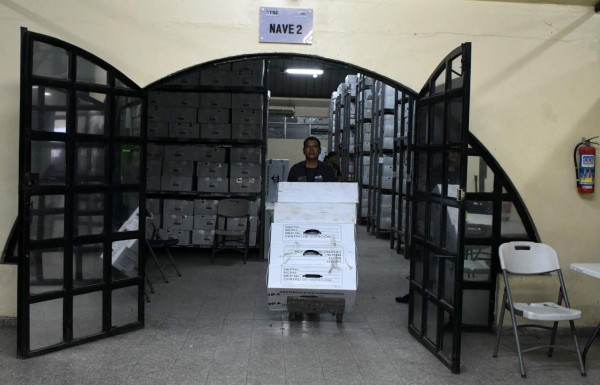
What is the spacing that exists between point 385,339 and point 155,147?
485 cm

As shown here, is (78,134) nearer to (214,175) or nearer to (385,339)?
(385,339)

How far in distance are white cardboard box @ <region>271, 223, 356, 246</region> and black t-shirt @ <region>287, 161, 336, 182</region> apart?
0.83m

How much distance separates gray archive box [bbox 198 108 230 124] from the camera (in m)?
7.39

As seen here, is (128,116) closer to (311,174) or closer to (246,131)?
(311,174)

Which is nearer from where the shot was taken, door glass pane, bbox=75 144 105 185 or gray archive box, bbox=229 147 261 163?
door glass pane, bbox=75 144 105 185

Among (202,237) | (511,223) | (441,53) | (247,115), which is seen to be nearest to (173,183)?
(202,237)

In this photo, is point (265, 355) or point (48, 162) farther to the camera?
point (265, 355)

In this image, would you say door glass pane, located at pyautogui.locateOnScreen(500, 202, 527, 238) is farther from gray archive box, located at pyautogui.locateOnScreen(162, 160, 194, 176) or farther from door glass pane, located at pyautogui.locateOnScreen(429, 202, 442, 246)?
gray archive box, located at pyautogui.locateOnScreen(162, 160, 194, 176)

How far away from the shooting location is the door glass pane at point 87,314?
3654 mm

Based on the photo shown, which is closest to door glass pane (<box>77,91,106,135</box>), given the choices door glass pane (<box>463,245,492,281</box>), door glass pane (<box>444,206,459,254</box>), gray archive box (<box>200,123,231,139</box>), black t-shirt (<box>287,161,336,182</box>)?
Result: black t-shirt (<box>287,161,336,182</box>)

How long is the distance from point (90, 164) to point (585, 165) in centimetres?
387

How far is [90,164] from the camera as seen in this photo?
3.64m

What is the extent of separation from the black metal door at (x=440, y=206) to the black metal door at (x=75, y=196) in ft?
7.22

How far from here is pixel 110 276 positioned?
379 cm
